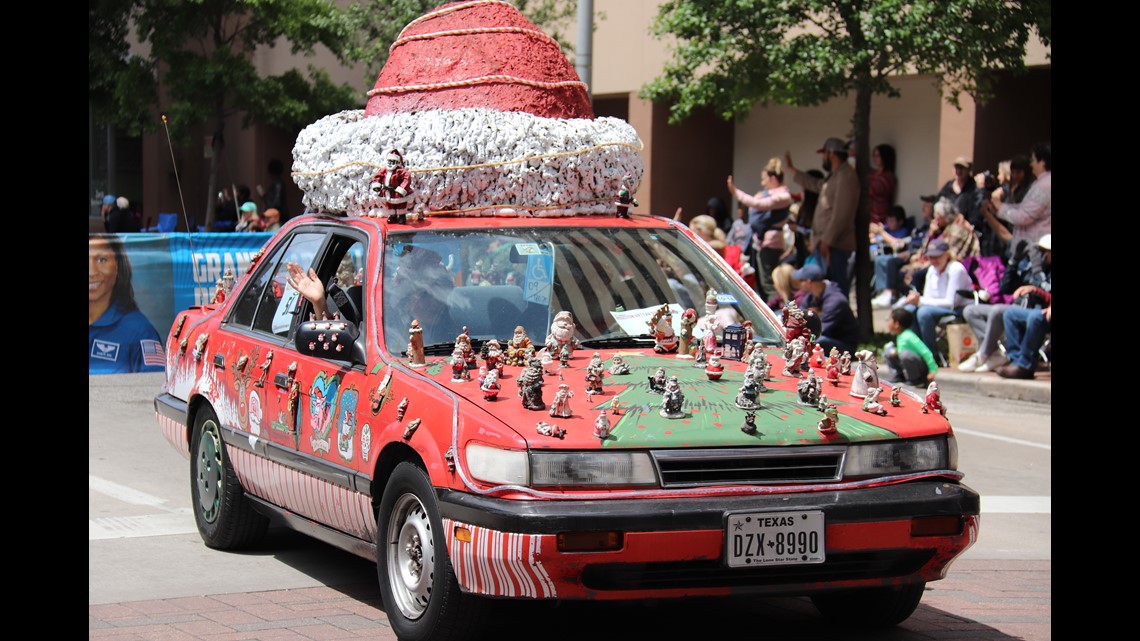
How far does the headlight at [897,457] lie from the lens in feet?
17.3

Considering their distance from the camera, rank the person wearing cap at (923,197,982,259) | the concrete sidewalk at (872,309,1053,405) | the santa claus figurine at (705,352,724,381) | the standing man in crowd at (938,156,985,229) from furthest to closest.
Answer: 1. the standing man in crowd at (938,156,985,229)
2. the person wearing cap at (923,197,982,259)
3. the concrete sidewalk at (872,309,1053,405)
4. the santa claus figurine at (705,352,724,381)

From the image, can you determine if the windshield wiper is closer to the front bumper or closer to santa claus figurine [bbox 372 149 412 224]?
santa claus figurine [bbox 372 149 412 224]

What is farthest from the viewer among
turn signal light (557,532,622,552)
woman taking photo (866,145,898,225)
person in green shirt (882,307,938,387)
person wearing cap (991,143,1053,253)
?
woman taking photo (866,145,898,225)

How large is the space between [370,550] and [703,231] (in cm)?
804

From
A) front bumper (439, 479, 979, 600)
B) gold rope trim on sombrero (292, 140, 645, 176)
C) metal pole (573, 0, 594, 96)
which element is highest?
metal pole (573, 0, 594, 96)

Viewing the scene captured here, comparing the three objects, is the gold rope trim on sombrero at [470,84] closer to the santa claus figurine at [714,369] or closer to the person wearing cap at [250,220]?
the santa claus figurine at [714,369]

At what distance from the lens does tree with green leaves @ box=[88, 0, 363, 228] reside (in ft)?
77.5

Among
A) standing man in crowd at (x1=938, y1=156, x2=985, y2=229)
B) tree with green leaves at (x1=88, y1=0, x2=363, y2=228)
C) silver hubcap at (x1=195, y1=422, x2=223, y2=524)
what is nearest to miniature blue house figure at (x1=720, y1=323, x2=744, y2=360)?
silver hubcap at (x1=195, y1=422, x2=223, y2=524)

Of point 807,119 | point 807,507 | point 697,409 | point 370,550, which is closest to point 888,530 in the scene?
point 807,507

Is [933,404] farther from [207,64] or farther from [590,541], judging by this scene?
[207,64]

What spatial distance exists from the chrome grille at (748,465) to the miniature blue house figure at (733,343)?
Result: 971 mm

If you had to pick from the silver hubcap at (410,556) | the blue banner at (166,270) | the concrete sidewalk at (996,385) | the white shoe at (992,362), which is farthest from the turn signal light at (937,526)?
the blue banner at (166,270)

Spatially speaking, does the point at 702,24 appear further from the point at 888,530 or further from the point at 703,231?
the point at 888,530
